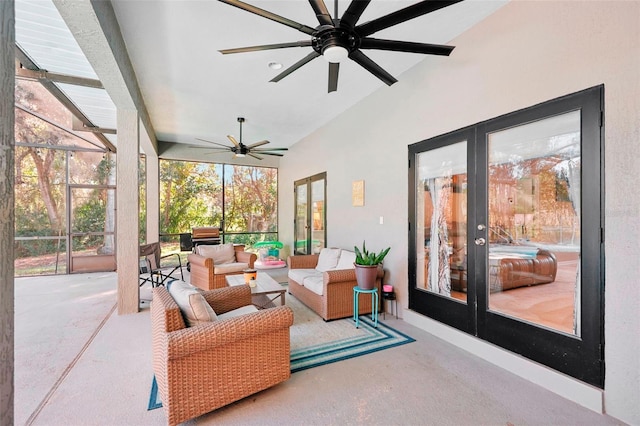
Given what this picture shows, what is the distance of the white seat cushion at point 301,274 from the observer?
4.08 meters

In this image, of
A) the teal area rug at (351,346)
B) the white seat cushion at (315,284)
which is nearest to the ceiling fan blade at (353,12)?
the teal area rug at (351,346)

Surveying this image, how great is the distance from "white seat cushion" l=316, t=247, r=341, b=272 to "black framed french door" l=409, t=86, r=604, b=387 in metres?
1.37

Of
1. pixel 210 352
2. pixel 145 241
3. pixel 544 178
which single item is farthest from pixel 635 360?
pixel 145 241

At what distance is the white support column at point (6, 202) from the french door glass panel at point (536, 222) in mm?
3178

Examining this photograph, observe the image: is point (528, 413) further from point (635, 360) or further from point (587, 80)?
point (587, 80)

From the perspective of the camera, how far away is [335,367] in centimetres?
243

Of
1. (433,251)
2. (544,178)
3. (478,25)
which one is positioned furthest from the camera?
(433,251)

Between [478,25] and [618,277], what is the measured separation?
2.43m

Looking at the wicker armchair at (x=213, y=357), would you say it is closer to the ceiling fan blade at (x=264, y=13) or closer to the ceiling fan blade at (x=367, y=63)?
the ceiling fan blade at (x=264, y=13)

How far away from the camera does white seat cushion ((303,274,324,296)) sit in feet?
11.7

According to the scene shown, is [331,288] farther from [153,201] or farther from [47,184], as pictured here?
[47,184]

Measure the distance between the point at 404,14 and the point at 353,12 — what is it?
0.32 meters

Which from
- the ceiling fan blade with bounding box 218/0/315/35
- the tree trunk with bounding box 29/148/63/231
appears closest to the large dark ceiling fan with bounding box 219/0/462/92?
the ceiling fan blade with bounding box 218/0/315/35

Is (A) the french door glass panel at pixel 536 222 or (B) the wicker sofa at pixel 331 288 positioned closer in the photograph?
(A) the french door glass panel at pixel 536 222
